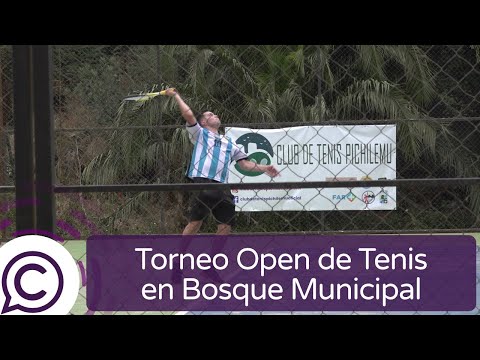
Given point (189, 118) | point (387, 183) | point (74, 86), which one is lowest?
point (387, 183)

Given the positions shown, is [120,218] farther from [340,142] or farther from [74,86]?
[340,142]

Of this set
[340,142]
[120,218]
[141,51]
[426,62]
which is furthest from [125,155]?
[426,62]

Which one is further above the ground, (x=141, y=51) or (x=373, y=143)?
(x=141, y=51)

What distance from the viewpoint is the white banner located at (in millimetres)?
9430

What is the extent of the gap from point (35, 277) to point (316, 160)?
24.2ft

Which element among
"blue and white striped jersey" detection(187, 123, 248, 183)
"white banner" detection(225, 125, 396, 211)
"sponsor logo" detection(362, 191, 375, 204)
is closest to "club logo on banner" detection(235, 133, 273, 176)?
"white banner" detection(225, 125, 396, 211)

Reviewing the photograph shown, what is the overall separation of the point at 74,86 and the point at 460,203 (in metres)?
5.25

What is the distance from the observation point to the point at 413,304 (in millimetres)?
4887

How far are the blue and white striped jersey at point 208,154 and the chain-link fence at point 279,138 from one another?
11.1ft
